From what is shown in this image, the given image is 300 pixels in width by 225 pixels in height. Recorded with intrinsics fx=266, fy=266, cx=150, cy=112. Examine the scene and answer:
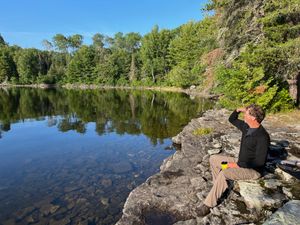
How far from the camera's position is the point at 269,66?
13.5 meters

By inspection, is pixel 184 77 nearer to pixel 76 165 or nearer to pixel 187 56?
pixel 187 56

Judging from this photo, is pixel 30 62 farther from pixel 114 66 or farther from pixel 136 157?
pixel 136 157

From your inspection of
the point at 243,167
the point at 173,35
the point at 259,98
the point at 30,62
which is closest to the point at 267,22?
the point at 259,98

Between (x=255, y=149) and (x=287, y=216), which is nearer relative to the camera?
(x=287, y=216)

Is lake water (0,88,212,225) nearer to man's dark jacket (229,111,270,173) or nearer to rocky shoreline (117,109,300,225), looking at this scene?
rocky shoreline (117,109,300,225)

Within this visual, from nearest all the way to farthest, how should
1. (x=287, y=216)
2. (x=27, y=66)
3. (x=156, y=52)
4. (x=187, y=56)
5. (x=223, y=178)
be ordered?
1. (x=287, y=216)
2. (x=223, y=178)
3. (x=187, y=56)
4. (x=156, y=52)
5. (x=27, y=66)

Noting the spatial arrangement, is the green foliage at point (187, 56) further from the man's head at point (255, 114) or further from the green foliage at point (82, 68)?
the man's head at point (255, 114)

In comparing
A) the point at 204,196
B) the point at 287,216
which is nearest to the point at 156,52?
the point at 204,196

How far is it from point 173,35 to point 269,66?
196ft

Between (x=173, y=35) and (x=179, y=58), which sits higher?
(x=173, y=35)

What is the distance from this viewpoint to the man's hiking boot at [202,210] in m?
5.16

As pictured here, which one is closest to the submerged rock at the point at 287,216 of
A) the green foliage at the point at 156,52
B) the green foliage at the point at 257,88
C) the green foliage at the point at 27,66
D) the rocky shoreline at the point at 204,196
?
the rocky shoreline at the point at 204,196

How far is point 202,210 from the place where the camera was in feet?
17.3

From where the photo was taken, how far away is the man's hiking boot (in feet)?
16.9
